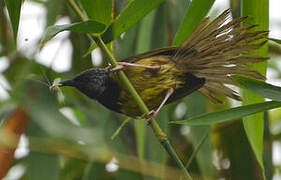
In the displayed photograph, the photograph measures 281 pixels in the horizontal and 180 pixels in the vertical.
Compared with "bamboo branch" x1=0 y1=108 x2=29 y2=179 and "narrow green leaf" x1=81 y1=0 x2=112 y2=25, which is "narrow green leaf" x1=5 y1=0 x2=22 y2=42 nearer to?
"narrow green leaf" x1=81 y1=0 x2=112 y2=25

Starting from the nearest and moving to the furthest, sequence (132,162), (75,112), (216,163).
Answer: (132,162) < (216,163) < (75,112)

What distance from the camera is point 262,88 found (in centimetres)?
178

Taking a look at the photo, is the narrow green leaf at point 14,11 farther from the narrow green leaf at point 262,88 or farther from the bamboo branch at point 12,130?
the narrow green leaf at point 262,88

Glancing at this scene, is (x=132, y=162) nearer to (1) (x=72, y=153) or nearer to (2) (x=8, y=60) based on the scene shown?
(1) (x=72, y=153)

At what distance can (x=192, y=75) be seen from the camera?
215 cm

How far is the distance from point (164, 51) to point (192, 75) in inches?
6.0

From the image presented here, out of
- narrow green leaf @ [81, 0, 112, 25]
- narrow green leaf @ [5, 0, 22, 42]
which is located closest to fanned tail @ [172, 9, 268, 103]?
narrow green leaf @ [81, 0, 112, 25]

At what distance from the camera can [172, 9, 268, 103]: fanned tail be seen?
1.88 meters

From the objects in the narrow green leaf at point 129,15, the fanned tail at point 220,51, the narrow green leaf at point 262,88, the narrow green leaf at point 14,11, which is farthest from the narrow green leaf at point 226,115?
the narrow green leaf at point 14,11

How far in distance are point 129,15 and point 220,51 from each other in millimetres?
401

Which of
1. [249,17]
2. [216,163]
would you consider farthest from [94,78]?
[216,163]

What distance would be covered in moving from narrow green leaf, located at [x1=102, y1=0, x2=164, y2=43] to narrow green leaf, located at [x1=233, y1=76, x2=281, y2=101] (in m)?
0.37

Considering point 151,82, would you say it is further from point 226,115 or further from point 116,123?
point 116,123

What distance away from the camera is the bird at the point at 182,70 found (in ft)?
6.30
